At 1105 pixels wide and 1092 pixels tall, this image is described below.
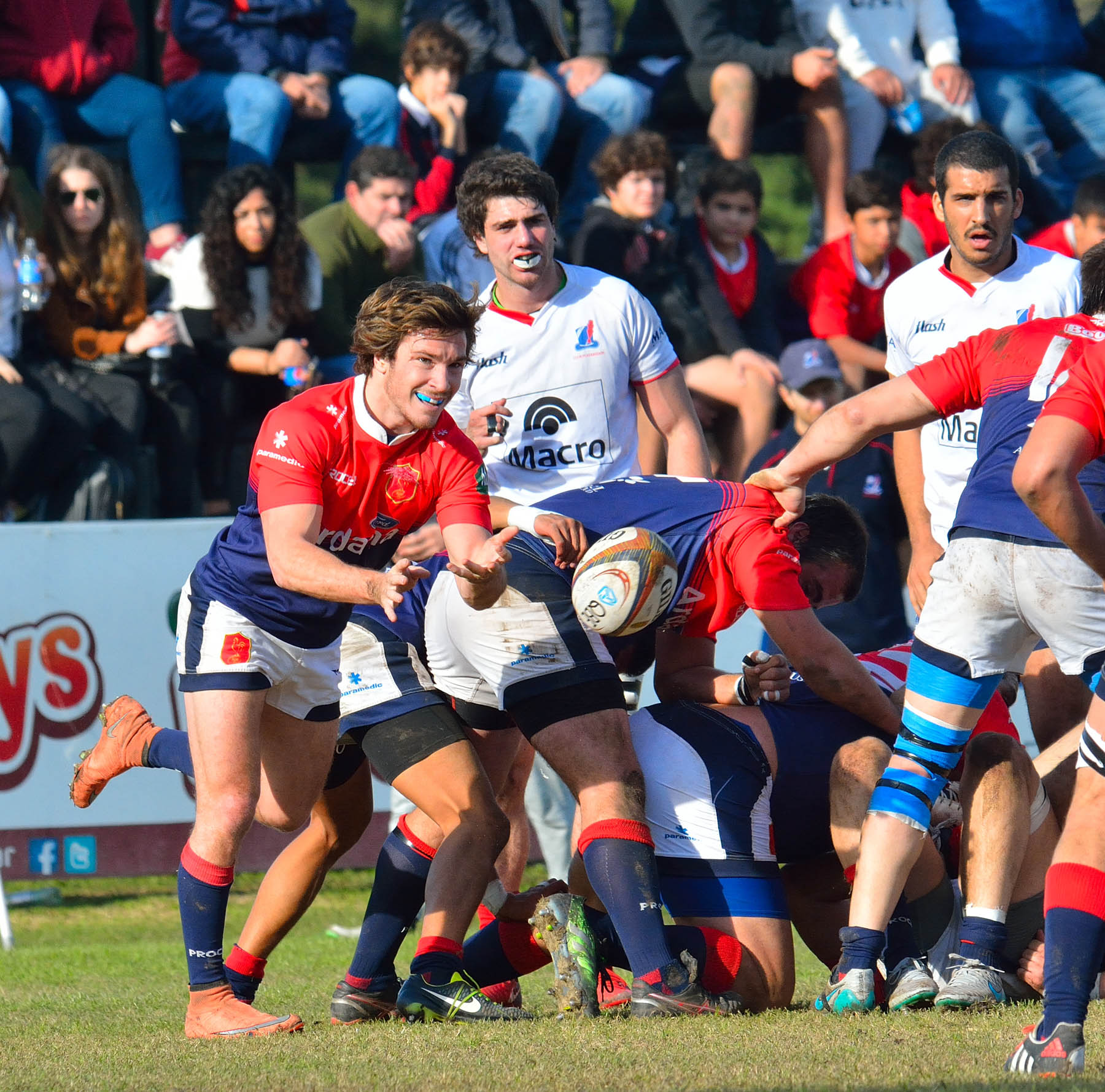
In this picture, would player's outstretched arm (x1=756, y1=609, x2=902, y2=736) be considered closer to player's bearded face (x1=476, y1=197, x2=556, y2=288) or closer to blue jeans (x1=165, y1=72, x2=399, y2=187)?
player's bearded face (x1=476, y1=197, x2=556, y2=288)

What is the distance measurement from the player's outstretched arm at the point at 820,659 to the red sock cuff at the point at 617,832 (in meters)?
0.67

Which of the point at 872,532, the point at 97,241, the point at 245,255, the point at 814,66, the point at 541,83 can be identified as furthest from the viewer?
the point at 814,66

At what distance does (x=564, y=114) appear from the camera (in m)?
10.2

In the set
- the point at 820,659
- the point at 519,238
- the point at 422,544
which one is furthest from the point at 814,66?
the point at 820,659

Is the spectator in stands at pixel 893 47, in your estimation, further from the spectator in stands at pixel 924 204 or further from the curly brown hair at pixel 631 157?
the curly brown hair at pixel 631 157

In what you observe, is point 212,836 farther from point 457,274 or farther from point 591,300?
point 457,274

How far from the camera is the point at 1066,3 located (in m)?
11.3

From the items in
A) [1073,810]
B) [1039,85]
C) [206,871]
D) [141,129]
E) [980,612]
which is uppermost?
[1039,85]

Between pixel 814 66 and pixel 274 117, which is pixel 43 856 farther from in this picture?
pixel 814 66

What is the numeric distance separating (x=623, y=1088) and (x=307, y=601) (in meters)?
1.85

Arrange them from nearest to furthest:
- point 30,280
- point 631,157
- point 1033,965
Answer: point 1033,965
point 30,280
point 631,157

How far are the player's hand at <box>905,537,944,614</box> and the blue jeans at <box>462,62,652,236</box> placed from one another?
4.40 metres

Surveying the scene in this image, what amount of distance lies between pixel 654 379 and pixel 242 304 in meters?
3.42

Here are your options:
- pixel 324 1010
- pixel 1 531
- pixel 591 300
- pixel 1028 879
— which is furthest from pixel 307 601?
pixel 1 531
